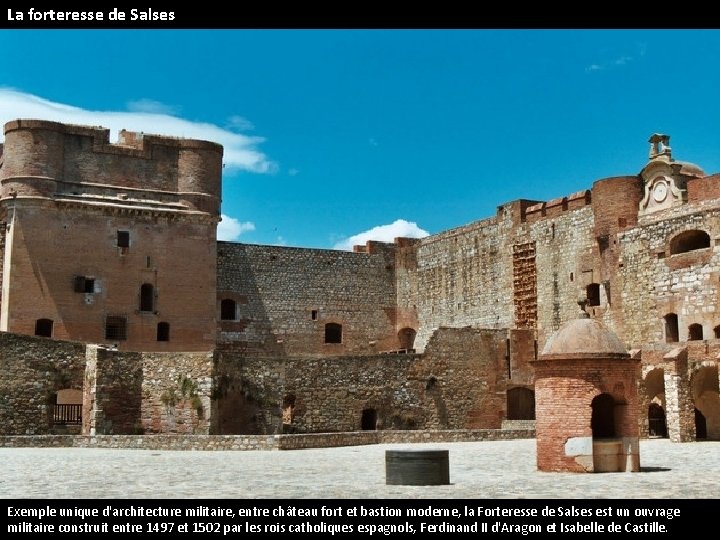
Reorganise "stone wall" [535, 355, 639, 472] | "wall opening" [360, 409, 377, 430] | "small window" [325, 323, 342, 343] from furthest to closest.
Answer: "small window" [325, 323, 342, 343] → "wall opening" [360, 409, 377, 430] → "stone wall" [535, 355, 639, 472]

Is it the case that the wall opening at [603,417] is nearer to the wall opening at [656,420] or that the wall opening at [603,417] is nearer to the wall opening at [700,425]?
the wall opening at [700,425]

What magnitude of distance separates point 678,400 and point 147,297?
19.6m

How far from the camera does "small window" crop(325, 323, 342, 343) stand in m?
41.9

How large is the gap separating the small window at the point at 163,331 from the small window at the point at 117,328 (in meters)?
1.29

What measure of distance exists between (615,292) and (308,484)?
20024 mm

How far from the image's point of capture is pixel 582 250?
33.5 metres

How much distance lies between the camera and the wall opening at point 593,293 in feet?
109

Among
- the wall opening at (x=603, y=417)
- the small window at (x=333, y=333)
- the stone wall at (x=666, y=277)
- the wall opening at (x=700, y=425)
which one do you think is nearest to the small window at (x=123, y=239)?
the small window at (x=333, y=333)

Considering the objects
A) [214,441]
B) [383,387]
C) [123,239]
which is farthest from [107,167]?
[214,441]

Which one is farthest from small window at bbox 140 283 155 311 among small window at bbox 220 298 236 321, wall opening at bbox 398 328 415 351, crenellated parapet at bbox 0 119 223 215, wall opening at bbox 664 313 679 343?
wall opening at bbox 664 313 679 343

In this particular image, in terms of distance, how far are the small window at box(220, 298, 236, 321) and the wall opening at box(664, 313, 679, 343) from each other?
58.8ft

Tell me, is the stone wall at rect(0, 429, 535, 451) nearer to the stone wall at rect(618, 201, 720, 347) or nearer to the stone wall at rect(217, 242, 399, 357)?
the stone wall at rect(618, 201, 720, 347)
